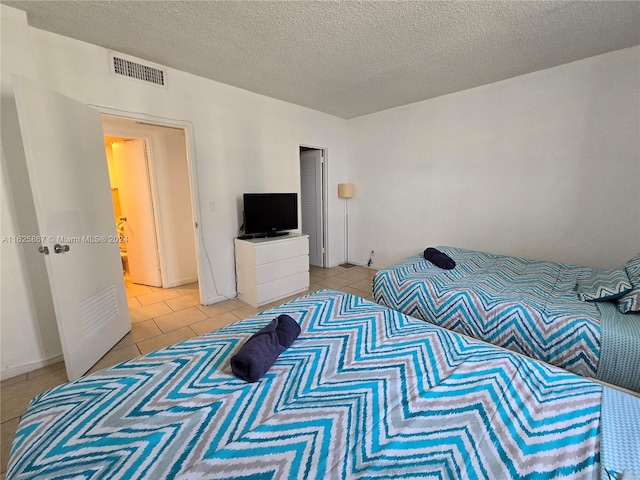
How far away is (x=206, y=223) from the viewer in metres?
3.31

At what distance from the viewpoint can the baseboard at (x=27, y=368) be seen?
2107mm

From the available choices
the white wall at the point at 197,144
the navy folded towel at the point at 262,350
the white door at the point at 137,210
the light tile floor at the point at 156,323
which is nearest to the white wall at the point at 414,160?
the white wall at the point at 197,144

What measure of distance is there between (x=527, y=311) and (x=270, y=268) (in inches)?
98.3

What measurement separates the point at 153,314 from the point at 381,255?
332 cm

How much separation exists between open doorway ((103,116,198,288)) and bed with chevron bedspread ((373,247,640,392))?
303 cm

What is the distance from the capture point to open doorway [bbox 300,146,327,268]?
4.71 meters

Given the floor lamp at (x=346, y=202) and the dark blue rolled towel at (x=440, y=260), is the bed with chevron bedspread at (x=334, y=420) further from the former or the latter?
the floor lamp at (x=346, y=202)

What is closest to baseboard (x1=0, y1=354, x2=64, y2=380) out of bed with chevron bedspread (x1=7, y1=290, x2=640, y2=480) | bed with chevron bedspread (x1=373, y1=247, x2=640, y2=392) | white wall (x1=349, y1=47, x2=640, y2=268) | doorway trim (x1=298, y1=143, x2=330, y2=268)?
bed with chevron bedspread (x1=7, y1=290, x2=640, y2=480)

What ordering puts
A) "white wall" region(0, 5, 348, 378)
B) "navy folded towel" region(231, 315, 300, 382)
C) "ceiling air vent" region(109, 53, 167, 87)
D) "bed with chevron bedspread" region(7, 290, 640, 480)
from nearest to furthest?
"bed with chevron bedspread" region(7, 290, 640, 480) < "navy folded towel" region(231, 315, 300, 382) < "white wall" region(0, 5, 348, 378) < "ceiling air vent" region(109, 53, 167, 87)

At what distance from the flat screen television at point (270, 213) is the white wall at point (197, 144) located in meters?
0.23

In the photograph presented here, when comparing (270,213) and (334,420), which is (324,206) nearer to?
(270,213)

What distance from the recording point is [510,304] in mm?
1856

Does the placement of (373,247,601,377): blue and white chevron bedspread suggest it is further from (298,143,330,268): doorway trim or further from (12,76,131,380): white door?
(12,76,131,380): white door

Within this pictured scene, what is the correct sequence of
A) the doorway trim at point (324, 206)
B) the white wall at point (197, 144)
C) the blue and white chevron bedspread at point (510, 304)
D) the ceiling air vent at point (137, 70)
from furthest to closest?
1. the doorway trim at point (324, 206)
2. the ceiling air vent at point (137, 70)
3. the white wall at point (197, 144)
4. the blue and white chevron bedspread at point (510, 304)
